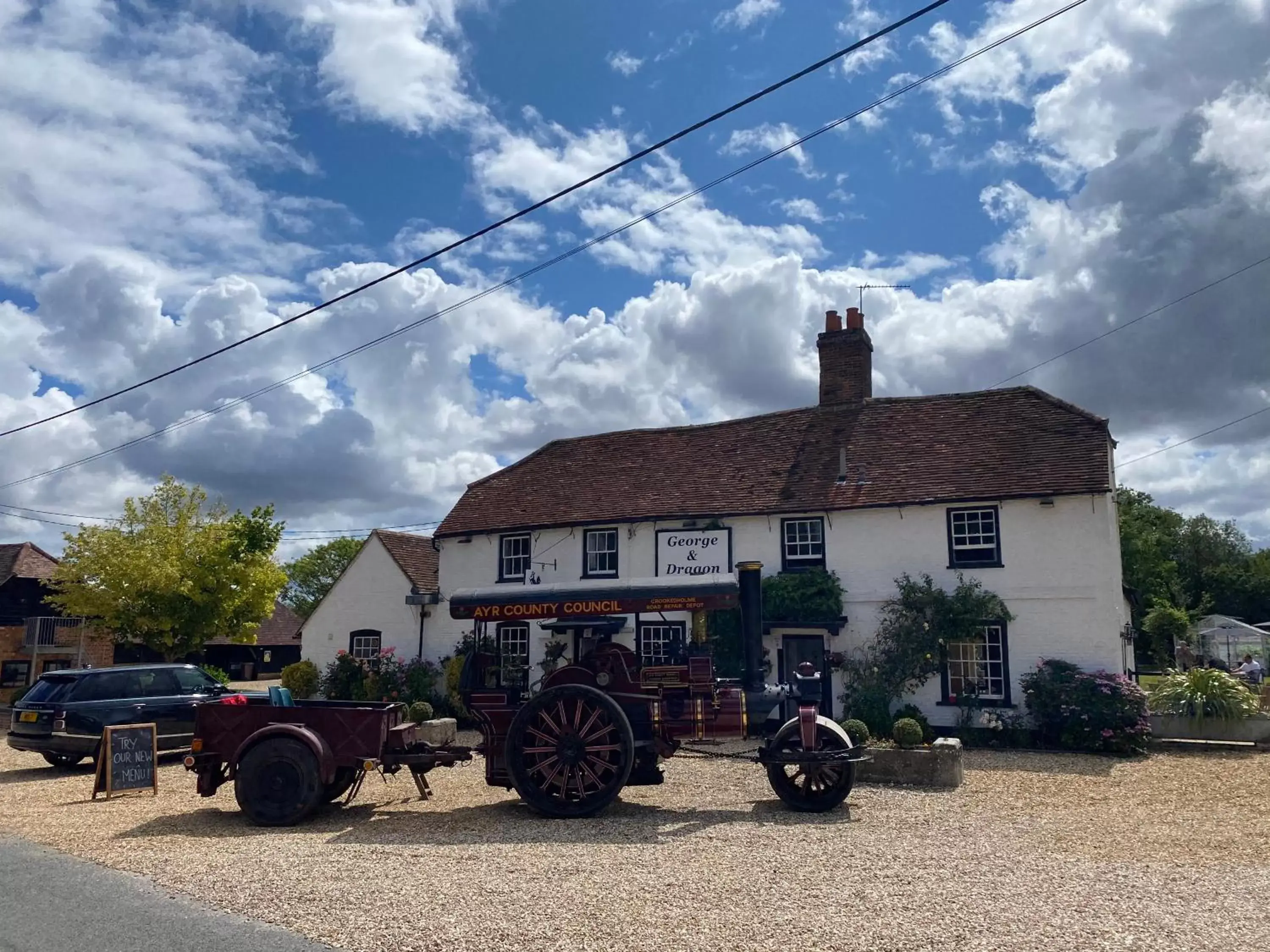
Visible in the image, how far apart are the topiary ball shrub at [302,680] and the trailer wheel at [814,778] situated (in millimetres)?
16089

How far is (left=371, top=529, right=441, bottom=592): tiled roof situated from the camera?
24375 mm

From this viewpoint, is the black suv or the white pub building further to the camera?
the white pub building

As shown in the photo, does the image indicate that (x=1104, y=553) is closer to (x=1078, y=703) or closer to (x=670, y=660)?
(x=1078, y=703)

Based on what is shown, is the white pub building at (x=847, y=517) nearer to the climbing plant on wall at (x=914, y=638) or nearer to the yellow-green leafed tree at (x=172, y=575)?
the climbing plant on wall at (x=914, y=638)

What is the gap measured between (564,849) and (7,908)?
4.15 metres

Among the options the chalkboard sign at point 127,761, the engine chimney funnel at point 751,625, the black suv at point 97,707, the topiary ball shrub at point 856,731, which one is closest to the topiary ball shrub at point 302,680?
the black suv at point 97,707

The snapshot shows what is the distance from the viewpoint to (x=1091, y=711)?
15.8 meters

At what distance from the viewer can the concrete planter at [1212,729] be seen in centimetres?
1628

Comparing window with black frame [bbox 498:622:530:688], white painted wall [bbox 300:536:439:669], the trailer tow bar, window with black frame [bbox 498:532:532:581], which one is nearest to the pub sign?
window with black frame [bbox 498:532:532:581]

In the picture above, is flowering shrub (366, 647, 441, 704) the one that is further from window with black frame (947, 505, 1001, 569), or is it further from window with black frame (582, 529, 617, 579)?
window with black frame (947, 505, 1001, 569)

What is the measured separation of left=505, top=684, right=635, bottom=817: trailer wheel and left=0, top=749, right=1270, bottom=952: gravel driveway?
26 centimetres

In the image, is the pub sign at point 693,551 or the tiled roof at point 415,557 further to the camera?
the tiled roof at point 415,557

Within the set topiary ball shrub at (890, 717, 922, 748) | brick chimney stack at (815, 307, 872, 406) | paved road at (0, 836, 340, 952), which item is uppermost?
brick chimney stack at (815, 307, 872, 406)

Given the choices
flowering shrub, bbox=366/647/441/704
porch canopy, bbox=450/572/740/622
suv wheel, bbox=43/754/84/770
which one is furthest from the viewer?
flowering shrub, bbox=366/647/441/704
